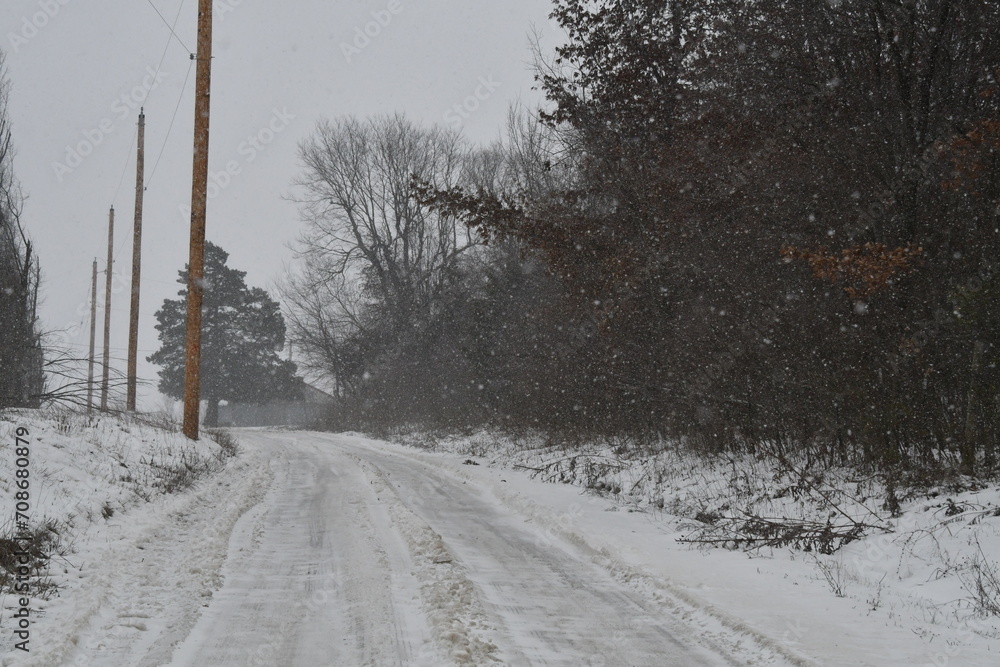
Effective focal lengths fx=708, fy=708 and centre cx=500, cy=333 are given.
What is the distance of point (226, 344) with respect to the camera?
52.1m

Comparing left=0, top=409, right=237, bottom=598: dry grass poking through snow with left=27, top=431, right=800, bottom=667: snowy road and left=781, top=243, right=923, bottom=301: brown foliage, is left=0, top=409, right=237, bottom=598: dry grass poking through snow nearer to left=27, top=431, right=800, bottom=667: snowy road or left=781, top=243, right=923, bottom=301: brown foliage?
left=27, top=431, right=800, bottom=667: snowy road

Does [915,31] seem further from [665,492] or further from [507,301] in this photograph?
[507,301]

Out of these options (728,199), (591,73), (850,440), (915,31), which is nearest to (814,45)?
(915,31)

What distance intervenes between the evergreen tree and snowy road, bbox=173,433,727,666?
149 feet

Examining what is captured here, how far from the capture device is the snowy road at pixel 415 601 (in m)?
4.30

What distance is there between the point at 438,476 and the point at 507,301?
11641mm

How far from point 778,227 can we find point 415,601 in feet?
24.6

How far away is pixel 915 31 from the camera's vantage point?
871 centimetres

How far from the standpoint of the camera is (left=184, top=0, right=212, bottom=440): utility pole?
1508 cm

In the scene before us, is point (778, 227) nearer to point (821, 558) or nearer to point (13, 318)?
point (821, 558)

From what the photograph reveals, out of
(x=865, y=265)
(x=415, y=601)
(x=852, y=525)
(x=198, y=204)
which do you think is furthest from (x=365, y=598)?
(x=198, y=204)

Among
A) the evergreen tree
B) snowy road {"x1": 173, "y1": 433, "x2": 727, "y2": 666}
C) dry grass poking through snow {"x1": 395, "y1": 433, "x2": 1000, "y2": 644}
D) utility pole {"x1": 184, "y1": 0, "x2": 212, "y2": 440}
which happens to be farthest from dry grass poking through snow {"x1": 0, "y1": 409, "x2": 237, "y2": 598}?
the evergreen tree

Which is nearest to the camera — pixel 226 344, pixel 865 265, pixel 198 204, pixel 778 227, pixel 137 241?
pixel 865 265

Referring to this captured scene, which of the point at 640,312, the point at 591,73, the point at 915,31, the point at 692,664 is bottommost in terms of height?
the point at 692,664
